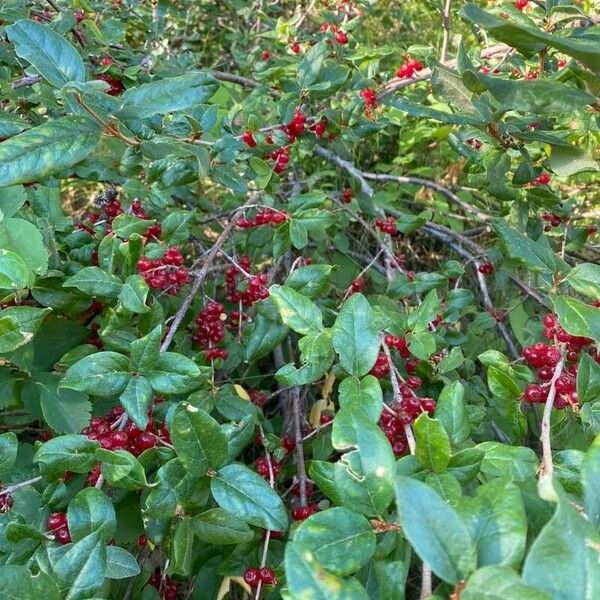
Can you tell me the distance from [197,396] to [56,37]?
0.66 m

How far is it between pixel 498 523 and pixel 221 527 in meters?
0.46

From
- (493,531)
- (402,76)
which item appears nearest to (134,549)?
(493,531)

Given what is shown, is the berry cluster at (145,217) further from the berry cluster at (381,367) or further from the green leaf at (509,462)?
the green leaf at (509,462)

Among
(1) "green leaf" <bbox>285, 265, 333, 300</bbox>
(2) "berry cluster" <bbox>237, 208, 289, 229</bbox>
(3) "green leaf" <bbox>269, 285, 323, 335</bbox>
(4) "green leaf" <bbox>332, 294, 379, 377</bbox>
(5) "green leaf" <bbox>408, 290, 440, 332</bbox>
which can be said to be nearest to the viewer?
(4) "green leaf" <bbox>332, 294, 379, 377</bbox>

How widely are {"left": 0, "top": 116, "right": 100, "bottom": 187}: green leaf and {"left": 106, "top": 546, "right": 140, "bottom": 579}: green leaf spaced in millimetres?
521

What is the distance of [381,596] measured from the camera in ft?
2.37

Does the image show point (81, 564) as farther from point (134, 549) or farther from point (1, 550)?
point (134, 549)

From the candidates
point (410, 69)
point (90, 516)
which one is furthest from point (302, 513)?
point (410, 69)

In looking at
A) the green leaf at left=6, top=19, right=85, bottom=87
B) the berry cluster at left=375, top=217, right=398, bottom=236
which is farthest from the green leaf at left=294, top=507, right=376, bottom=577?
the berry cluster at left=375, top=217, right=398, bottom=236

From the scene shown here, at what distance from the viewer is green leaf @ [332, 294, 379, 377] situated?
0.95 meters

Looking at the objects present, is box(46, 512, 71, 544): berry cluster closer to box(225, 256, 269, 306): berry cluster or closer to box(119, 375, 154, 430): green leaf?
box(119, 375, 154, 430): green leaf

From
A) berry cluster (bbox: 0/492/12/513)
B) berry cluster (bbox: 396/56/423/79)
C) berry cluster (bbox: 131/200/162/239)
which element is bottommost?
berry cluster (bbox: 0/492/12/513)

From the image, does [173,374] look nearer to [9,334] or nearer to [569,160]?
[9,334]

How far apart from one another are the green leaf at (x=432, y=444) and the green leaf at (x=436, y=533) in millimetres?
180
